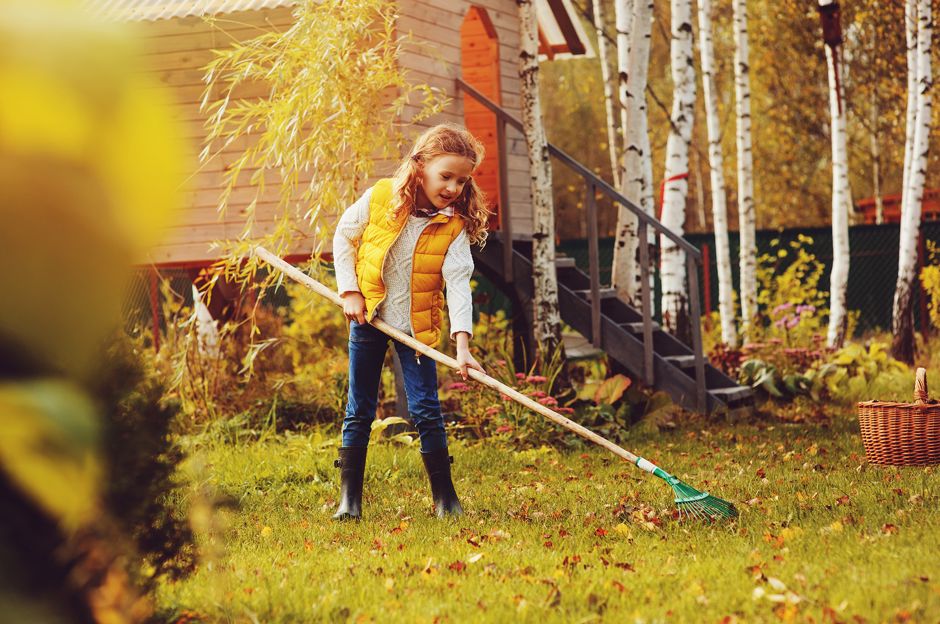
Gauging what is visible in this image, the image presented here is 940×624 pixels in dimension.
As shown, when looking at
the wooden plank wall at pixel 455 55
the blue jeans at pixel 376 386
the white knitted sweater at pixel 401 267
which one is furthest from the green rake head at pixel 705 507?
the wooden plank wall at pixel 455 55

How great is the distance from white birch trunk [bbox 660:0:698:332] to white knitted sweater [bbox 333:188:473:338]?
4.80 meters

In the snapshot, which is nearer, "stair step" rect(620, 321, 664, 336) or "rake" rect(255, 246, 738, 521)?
"rake" rect(255, 246, 738, 521)

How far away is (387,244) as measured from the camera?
4836 mm

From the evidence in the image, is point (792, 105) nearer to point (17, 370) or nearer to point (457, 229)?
point (457, 229)

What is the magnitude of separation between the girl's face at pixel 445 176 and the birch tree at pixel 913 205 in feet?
25.0

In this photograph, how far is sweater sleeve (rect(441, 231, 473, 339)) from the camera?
15.8 ft

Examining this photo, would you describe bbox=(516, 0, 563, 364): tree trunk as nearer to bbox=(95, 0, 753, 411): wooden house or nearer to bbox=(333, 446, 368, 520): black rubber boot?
bbox=(95, 0, 753, 411): wooden house

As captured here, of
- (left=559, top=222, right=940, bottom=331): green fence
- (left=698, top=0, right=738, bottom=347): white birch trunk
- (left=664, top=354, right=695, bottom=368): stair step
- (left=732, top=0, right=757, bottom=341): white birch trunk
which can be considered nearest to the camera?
(left=664, top=354, right=695, bottom=368): stair step

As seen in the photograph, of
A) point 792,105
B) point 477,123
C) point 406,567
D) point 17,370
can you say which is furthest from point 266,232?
point 792,105

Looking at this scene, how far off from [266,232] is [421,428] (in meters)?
3.84

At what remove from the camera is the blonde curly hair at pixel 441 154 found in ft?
15.3

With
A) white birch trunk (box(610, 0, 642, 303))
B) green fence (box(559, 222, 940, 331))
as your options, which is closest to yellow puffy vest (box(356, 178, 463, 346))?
white birch trunk (box(610, 0, 642, 303))

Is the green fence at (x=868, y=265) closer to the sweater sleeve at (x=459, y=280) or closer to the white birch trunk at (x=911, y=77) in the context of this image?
the white birch trunk at (x=911, y=77)

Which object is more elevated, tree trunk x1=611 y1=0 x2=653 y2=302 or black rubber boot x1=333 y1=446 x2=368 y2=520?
tree trunk x1=611 y1=0 x2=653 y2=302
